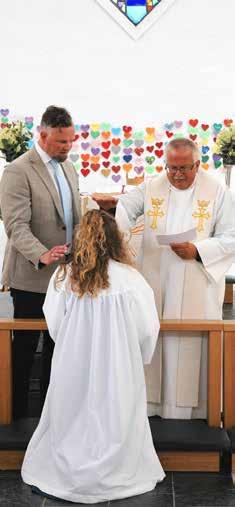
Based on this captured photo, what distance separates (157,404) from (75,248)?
1264mm

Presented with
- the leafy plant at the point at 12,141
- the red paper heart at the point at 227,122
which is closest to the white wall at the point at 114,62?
the red paper heart at the point at 227,122

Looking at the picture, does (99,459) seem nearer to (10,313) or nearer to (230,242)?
(230,242)

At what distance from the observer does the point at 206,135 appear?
9.59 m

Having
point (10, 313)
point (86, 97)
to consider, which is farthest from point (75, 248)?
point (86, 97)

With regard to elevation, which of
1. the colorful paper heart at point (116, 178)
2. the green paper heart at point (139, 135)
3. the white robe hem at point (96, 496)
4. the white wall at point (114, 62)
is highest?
the white wall at point (114, 62)

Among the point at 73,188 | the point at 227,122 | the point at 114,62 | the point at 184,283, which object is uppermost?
the point at 114,62

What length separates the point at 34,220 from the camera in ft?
16.8

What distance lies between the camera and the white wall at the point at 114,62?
941cm

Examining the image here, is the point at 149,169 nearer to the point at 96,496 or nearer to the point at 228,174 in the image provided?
the point at 228,174

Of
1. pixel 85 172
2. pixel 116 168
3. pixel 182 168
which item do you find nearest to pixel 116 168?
pixel 116 168

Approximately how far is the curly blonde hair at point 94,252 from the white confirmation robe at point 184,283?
2.85 feet

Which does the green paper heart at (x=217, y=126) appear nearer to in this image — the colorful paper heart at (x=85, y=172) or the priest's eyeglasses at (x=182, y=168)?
the colorful paper heart at (x=85, y=172)

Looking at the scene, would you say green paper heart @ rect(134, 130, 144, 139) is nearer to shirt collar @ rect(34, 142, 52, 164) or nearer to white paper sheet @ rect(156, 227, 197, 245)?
shirt collar @ rect(34, 142, 52, 164)

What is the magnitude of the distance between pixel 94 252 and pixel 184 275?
3.27ft
